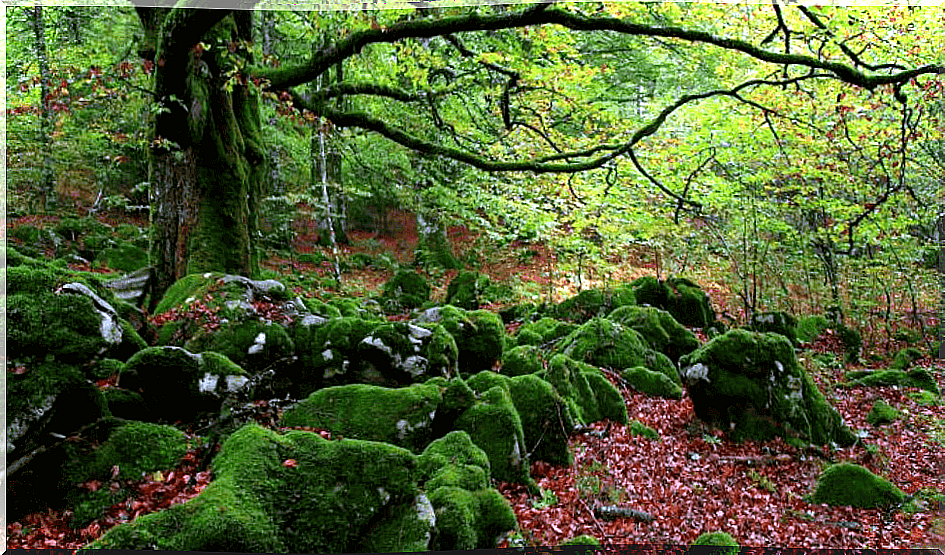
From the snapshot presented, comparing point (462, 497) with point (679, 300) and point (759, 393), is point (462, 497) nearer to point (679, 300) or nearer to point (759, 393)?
point (759, 393)

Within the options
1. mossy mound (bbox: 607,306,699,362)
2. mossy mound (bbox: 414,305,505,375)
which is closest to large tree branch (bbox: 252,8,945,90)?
mossy mound (bbox: 414,305,505,375)

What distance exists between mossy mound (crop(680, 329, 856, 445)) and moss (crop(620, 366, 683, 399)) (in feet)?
2.39

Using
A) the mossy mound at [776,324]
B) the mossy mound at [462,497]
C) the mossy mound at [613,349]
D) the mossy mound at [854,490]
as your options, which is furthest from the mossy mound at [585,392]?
the mossy mound at [776,324]

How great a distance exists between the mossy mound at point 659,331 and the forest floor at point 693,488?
1.28m

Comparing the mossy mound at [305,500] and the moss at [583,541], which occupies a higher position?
the mossy mound at [305,500]

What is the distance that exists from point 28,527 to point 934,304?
1168 cm

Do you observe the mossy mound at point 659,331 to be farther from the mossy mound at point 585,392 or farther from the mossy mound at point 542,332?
the mossy mound at point 585,392

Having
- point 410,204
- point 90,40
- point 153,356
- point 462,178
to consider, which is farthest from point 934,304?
point 90,40

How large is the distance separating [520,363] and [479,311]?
32.0 inches

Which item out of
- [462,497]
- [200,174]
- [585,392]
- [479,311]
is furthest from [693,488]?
[200,174]

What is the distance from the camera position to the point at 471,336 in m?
5.86

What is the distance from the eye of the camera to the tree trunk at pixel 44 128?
306 inches

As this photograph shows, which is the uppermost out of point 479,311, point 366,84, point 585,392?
point 366,84

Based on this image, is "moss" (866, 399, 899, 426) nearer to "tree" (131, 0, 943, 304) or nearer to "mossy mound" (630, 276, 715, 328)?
"tree" (131, 0, 943, 304)
